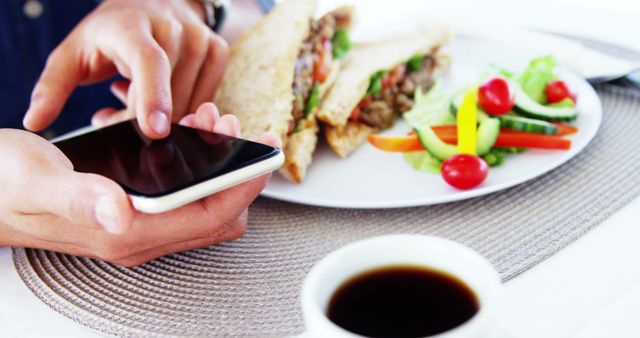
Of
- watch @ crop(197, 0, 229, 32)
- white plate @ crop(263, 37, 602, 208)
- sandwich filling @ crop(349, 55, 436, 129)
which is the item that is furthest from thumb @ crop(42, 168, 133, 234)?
watch @ crop(197, 0, 229, 32)

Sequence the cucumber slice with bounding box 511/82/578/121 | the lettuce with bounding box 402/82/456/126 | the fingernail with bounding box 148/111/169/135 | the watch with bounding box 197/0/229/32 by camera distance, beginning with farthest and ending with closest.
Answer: the watch with bounding box 197/0/229/32
the lettuce with bounding box 402/82/456/126
the cucumber slice with bounding box 511/82/578/121
the fingernail with bounding box 148/111/169/135

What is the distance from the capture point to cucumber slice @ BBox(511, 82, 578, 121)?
193 cm

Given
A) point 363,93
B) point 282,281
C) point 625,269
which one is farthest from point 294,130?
point 625,269

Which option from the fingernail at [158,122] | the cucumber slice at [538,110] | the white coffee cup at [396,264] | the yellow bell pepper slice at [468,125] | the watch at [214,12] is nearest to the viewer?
the white coffee cup at [396,264]

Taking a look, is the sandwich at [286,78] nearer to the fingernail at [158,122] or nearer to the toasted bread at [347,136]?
the toasted bread at [347,136]

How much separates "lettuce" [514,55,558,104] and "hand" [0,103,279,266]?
3.74 feet

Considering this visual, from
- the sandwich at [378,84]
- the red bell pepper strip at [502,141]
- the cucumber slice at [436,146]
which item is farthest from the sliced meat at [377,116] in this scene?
the cucumber slice at [436,146]

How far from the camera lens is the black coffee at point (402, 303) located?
89cm

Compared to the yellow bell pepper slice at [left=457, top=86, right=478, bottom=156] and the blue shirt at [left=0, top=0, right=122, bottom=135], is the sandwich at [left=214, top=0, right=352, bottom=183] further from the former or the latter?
the blue shirt at [left=0, top=0, right=122, bottom=135]

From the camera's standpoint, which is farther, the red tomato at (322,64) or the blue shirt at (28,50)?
the blue shirt at (28,50)

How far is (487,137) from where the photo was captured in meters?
1.82

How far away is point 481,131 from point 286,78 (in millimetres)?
660

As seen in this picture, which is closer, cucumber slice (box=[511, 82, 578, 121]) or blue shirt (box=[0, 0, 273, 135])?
cucumber slice (box=[511, 82, 578, 121])

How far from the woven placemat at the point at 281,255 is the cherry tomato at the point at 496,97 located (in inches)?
10.2
